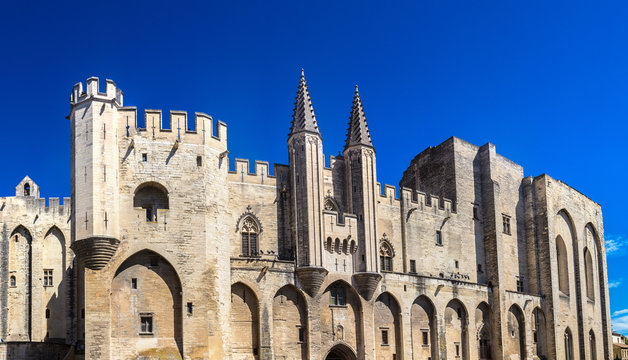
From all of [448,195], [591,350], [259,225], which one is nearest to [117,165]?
[259,225]

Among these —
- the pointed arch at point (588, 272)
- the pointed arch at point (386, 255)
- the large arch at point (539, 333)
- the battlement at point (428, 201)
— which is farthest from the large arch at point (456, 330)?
the pointed arch at point (588, 272)

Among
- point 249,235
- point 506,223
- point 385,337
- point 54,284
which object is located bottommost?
point 385,337

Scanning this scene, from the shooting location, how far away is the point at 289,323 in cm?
4381

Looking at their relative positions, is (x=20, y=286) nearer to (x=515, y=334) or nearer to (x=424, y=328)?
(x=424, y=328)

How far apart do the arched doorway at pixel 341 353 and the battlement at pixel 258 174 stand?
34.4 ft

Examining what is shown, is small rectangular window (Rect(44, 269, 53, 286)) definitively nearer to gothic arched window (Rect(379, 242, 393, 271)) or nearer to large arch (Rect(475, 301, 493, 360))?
gothic arched window (Rect(379, 242, 393, 271))

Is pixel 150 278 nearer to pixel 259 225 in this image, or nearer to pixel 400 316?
pixel 259 225

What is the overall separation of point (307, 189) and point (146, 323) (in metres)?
12.4

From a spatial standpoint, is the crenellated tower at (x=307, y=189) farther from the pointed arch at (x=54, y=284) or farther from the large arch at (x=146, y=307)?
the pointed arch at (x=54, y=284)

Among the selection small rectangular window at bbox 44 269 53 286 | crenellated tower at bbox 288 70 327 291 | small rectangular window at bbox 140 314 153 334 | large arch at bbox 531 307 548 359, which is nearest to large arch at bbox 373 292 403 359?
crenellated tower at bbox 288 70 327 291

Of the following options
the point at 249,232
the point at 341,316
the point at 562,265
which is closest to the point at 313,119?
the point at 249,232

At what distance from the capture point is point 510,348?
56469 millimetres

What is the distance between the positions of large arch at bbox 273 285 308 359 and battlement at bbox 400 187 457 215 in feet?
39.7

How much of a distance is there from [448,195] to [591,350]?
75.3 feet
